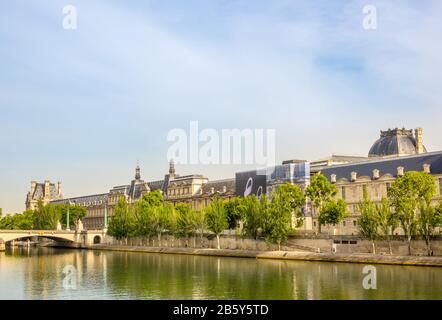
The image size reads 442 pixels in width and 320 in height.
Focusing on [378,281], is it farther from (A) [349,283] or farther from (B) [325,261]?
(B) [325,261]

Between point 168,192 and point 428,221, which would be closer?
point 428,221

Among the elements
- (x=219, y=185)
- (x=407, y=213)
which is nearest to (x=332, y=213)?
(x=407, y=213)

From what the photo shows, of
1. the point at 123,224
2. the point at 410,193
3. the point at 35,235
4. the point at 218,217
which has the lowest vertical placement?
the point at 35,235

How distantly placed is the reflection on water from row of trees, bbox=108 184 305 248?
10130 mm

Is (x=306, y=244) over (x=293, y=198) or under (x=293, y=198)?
under

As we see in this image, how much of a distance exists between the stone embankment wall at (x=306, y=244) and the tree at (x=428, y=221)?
Result: 901 millimetres

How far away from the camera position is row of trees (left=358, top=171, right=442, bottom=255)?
60906 mm

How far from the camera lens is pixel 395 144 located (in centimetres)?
9825

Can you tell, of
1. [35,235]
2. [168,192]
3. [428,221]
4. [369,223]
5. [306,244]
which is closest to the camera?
[428,221]

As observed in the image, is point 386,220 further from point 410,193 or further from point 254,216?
point 254,216

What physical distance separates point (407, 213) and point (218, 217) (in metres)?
29.7

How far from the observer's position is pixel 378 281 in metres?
45.9

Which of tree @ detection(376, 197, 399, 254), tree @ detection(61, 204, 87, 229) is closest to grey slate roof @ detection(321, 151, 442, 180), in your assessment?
tree @ detection(376, 197, 399, 254)

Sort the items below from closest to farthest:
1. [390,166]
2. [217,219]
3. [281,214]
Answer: [281,214] < [390,166] < [217,219]
